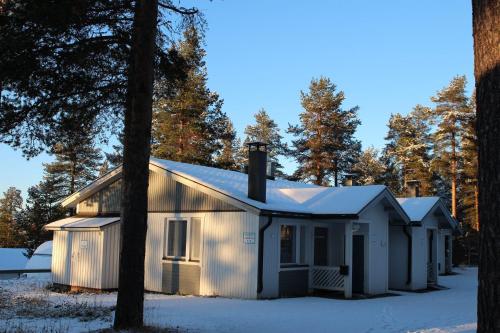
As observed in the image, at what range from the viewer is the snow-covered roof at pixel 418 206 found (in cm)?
2369

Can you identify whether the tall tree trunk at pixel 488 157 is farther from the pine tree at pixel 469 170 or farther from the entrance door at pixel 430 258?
the pine tree at pixel 469 170

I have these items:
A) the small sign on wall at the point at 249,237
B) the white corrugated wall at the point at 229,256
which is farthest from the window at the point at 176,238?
the small sign on wall at the point at 249,237

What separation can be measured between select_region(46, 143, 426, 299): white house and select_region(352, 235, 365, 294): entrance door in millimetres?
36

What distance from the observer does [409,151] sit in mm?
53469

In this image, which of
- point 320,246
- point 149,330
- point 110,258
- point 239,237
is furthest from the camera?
point 320,246

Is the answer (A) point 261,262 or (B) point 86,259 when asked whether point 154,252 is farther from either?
(A) point 261,262

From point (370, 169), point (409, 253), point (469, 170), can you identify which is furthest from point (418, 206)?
point (370, 169)

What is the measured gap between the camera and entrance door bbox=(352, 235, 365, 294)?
65.2 feet

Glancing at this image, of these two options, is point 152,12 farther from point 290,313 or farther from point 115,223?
point 115,223

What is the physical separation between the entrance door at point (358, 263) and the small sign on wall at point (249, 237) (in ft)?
15.5

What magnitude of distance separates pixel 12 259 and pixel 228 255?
600 inches

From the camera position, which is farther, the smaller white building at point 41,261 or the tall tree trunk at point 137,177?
the smaller white building at point 41,261

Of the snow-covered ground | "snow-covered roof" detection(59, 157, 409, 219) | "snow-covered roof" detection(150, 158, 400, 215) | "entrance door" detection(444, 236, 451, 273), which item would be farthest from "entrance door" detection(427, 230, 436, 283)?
"entrance door" detection(444, 236, 451, 273)

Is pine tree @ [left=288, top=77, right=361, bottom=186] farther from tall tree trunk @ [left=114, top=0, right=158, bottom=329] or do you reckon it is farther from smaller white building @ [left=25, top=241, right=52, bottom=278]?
tall tree trunk @ [left=114, top=0, right=158, bottom=329]
